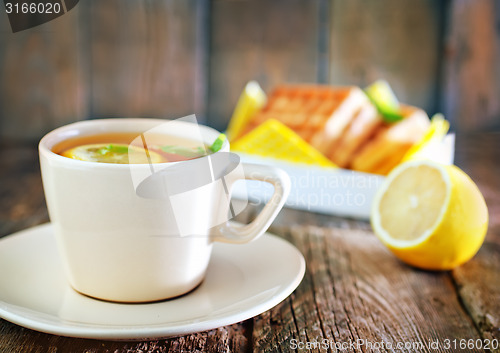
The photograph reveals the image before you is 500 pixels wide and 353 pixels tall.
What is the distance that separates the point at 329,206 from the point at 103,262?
1.85 feet

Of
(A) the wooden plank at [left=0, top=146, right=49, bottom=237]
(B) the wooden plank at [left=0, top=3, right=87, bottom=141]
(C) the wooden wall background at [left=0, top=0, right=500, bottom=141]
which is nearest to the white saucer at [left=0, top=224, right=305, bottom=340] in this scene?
(A) the wooden plank at [left=0, top=146, right=49, bottom=237]

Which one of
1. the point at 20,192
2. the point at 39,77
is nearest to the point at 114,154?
the point at 20,192

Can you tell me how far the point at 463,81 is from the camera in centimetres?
221

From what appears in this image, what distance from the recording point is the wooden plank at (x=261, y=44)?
228 centimetres

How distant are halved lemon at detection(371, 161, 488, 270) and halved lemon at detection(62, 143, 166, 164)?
40cm

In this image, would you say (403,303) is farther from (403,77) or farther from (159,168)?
(403,77)

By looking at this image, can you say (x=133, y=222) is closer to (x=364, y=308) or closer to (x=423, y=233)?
(x=364, y=308)

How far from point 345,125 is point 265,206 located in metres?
0.78

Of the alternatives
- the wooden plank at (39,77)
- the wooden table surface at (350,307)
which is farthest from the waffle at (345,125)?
the wooden plank at (39,77)

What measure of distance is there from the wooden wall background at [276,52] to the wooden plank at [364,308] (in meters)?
1.44

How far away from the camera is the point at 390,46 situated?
227cm

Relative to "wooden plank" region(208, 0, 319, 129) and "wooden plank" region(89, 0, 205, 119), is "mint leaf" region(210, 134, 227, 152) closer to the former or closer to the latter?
"wooden plank" region(89, 0, 205, 119)

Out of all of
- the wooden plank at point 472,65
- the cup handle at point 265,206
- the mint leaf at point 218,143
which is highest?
the mint leaf at point 218,143

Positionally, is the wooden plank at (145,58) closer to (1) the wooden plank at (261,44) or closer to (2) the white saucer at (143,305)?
(1) the wooden plank at (261,44)
